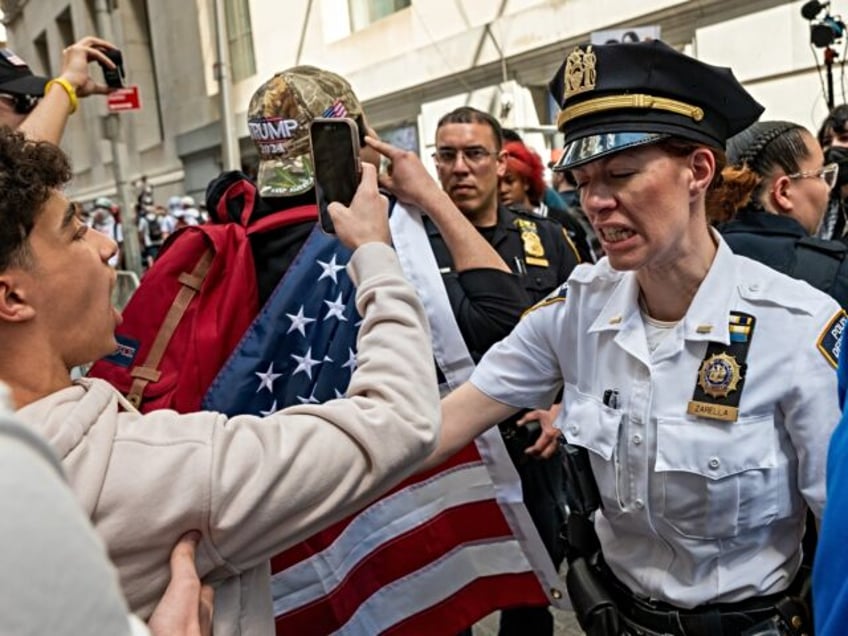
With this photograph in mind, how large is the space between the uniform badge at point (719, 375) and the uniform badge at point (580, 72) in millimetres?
619

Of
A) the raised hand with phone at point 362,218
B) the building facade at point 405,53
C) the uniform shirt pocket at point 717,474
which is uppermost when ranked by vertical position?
the building facade at point 405,53

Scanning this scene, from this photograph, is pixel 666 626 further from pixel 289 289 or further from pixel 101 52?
pixel 101 52

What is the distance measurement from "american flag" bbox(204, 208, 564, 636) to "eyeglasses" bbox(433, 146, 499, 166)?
4.71 ft

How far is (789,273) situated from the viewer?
92.4 inches

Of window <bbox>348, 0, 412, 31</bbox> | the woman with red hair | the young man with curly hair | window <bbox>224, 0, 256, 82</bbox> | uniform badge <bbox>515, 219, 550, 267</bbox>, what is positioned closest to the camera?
the young man with curly hair

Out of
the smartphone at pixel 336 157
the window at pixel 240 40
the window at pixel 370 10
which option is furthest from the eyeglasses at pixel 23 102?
the window at pixel 240 40

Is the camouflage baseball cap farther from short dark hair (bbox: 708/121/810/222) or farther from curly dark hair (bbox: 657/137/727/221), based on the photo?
short dark hair (bbox: 708/121/810/222)

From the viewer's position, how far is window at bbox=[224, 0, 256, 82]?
63.1 feet

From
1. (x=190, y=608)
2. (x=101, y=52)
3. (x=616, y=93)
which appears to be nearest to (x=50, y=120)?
(x=101, y=52)

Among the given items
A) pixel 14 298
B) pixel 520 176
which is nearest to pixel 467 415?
pixel 14 298

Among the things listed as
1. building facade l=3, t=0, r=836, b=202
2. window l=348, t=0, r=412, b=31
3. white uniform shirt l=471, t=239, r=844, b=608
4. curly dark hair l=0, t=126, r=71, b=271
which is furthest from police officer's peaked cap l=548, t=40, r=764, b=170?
window l=348, t=0, r=412, b=31

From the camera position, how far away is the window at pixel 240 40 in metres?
19.2

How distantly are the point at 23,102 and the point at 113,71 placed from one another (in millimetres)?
343

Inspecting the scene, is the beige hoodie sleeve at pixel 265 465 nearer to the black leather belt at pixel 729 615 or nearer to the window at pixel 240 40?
the black leather belt at pixel 729 615
